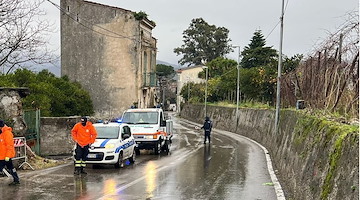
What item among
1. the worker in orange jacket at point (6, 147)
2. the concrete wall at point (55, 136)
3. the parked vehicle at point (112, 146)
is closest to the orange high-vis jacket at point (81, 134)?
the parked vehicle at point (112, 146)

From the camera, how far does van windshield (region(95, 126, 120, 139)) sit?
15955 mm

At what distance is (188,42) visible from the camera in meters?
93.6

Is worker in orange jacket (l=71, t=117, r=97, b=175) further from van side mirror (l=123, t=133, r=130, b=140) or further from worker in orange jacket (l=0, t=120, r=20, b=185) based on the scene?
worker in orange jacket (l=0, t=120, r=20, b=185)

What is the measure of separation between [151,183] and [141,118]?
392 inches

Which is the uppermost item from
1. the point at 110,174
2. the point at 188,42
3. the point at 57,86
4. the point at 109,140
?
the point at 188,42

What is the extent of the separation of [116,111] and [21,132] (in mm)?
21798

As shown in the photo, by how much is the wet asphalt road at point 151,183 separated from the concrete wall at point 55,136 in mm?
4385

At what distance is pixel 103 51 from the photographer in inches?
1441

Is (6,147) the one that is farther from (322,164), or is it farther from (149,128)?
(149,128)

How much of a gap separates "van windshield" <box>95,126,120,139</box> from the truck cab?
4.32 m

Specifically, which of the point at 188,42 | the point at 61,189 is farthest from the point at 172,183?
the point at 188,42

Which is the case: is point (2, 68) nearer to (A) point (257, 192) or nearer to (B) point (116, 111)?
(A) point (257, 192)

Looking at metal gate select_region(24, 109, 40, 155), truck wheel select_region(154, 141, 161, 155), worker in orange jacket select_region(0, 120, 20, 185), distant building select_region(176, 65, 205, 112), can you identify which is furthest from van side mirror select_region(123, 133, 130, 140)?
distant building select_region(176, 65, 205, 112)

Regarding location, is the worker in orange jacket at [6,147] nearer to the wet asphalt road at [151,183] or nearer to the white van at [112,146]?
the wet asphalt road at [151,183]
